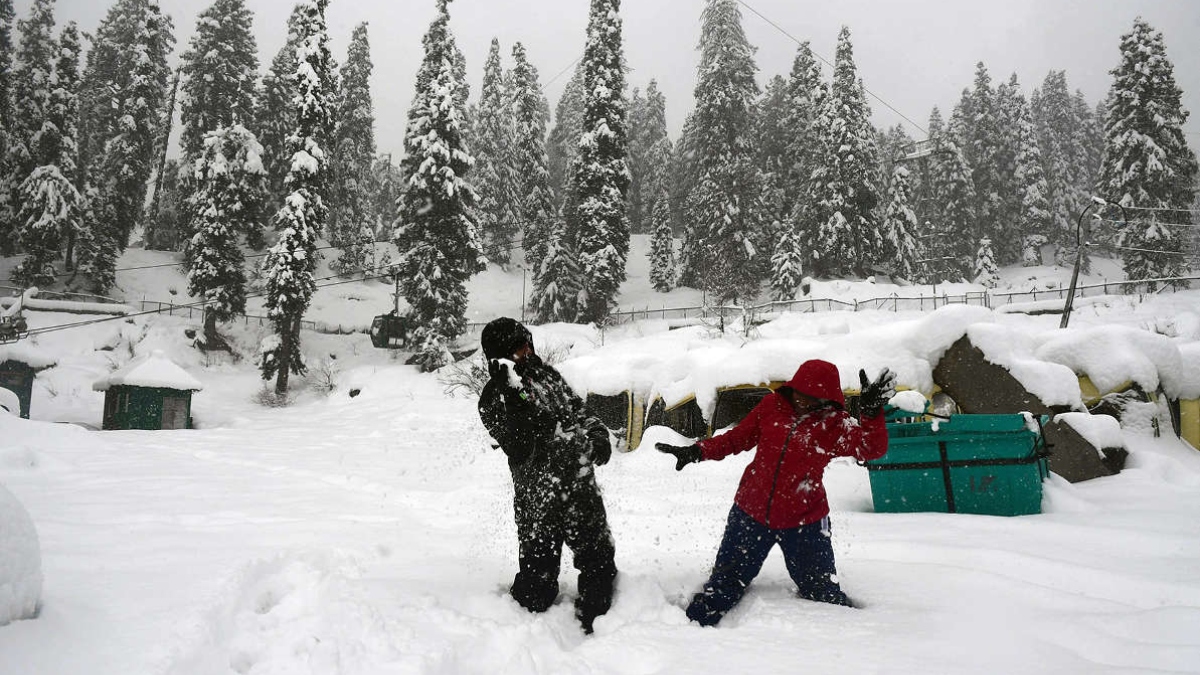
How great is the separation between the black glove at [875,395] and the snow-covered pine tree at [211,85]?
110 feet

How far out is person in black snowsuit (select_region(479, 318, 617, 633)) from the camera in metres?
3.26

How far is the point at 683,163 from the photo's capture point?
4803cm

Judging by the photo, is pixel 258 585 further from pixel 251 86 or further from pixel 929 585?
pixel 251 86

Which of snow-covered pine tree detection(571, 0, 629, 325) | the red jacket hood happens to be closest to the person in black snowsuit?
the red jacket hood

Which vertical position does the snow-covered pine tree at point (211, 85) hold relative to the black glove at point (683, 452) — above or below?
above

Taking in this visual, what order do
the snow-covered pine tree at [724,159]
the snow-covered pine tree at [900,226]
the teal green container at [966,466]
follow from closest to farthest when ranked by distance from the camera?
the teal green container at [966,466] → the snow-covered pine tree at [724,159] → the snow-covered pine tree at [900,226]

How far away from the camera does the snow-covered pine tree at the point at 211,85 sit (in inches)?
→ 1220

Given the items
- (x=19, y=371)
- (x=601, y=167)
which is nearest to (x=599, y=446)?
(x=19, y=371)

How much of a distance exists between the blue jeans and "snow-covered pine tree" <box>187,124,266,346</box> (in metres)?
29.9

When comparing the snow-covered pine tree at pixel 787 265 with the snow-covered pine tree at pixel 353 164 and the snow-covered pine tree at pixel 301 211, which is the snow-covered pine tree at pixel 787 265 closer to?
the snow-covered pine tree at pixel 301 211

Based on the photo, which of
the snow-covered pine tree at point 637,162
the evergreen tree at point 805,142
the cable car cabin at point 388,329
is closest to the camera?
the cable car cabin at point 388,329

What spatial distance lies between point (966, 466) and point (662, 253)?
125 ft

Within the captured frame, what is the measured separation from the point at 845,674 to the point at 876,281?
36.6 m

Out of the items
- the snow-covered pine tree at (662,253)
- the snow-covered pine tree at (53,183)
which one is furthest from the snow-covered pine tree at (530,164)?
the snow-covered pine tree at (53,183)
